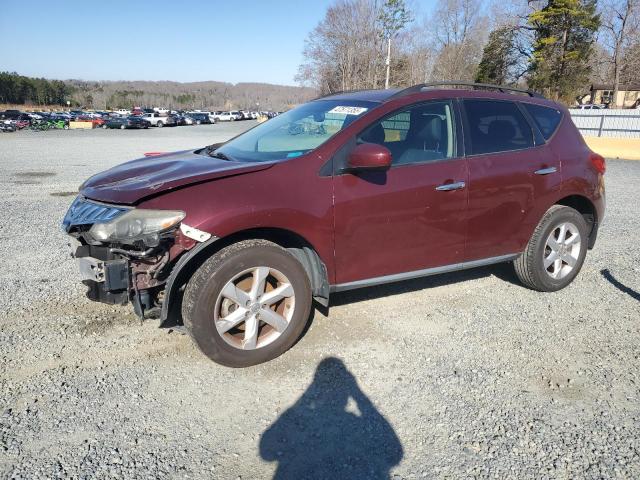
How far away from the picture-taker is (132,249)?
3.02 metres

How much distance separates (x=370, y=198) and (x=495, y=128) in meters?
1.52

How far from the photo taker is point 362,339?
3742 mm

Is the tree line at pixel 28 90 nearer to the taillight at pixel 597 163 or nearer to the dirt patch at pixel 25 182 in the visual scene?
the dirt patch at pixel 25 182

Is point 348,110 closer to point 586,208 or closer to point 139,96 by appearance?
point 586,208

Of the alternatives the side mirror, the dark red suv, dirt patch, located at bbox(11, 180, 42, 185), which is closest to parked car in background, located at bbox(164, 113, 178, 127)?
dirt patch, located at bbox(11, 180, 42, 185)

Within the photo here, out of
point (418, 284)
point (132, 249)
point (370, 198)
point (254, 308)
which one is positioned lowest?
point (418, 284)

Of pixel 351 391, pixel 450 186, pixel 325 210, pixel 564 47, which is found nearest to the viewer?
pixel 351 391

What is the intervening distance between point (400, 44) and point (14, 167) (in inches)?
1666

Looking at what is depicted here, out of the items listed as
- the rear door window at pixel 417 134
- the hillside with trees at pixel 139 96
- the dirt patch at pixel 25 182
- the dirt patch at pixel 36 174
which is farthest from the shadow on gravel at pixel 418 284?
the hillside with trees at pixel 139 96

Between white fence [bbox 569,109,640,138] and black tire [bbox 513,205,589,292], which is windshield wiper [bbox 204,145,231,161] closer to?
black tire [bbox 513,205,589,292]

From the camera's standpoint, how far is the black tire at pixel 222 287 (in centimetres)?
307

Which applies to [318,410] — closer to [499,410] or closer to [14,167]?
[499,410]

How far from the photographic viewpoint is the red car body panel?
3117mm

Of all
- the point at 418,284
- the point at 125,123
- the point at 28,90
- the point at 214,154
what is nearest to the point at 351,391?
the point at 418,284
